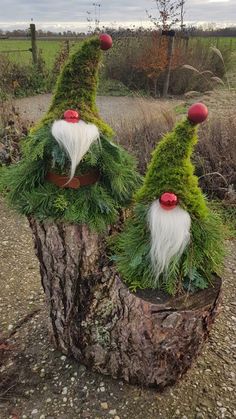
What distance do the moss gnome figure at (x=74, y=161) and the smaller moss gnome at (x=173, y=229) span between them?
0.63ft

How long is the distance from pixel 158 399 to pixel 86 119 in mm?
1407

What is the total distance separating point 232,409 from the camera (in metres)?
2.02

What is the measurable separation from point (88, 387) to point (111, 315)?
16.7 inches

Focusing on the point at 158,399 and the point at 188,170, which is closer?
the point at 188,170

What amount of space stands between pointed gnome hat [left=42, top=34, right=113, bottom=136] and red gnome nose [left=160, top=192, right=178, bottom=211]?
52cm

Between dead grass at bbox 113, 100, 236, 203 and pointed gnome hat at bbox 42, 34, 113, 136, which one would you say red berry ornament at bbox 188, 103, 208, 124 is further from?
dead grass at bbox 113, 100, 236, 203

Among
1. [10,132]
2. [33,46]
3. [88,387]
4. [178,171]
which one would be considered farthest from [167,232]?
[33,46]

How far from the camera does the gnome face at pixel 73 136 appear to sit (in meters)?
1.80

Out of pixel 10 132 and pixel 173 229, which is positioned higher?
pixel 173 229

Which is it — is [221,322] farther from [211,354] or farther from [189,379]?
[189,379]

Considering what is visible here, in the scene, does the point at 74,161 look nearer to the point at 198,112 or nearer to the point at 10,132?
the point at 198,112

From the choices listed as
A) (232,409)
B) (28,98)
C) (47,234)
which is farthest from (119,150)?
(28,98)

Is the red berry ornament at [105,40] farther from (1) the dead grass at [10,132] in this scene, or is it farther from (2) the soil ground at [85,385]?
(1) the dead grass at [10,132]

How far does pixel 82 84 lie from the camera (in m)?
1.91
